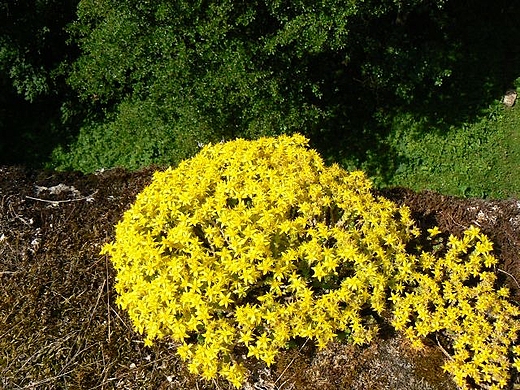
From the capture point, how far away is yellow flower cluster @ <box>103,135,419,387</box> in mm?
2572

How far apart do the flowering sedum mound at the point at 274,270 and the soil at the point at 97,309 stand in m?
0.13

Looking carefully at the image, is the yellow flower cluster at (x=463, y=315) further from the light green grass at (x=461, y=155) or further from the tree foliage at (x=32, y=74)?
the tree foliage at (x=32, y=74)

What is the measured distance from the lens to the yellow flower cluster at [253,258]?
8.44ft

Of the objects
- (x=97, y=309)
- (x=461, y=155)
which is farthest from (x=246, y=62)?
(x=461, y=155)

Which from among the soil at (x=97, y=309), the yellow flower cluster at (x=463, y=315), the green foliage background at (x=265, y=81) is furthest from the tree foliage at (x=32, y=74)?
the yellow flower cluster at (x=463, y=315)

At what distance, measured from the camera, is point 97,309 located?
3127mm

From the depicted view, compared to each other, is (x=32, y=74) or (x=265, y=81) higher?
(x=265, y=81)

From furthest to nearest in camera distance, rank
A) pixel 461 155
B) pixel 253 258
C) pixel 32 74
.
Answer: pixel 32 74 < pixel 461 155 < pixel 253 258

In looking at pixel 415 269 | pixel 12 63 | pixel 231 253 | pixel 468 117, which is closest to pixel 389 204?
pixel 415 269

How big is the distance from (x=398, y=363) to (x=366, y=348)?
0.52 feet

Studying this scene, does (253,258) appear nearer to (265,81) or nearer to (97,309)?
(97,309)

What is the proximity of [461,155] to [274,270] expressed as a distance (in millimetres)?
3543

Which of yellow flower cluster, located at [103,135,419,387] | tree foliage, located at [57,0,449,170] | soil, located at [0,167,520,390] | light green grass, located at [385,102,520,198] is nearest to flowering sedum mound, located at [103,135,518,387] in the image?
yellow flower cluster, located at [103,135,419,387]

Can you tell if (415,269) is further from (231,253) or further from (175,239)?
(175,239)
